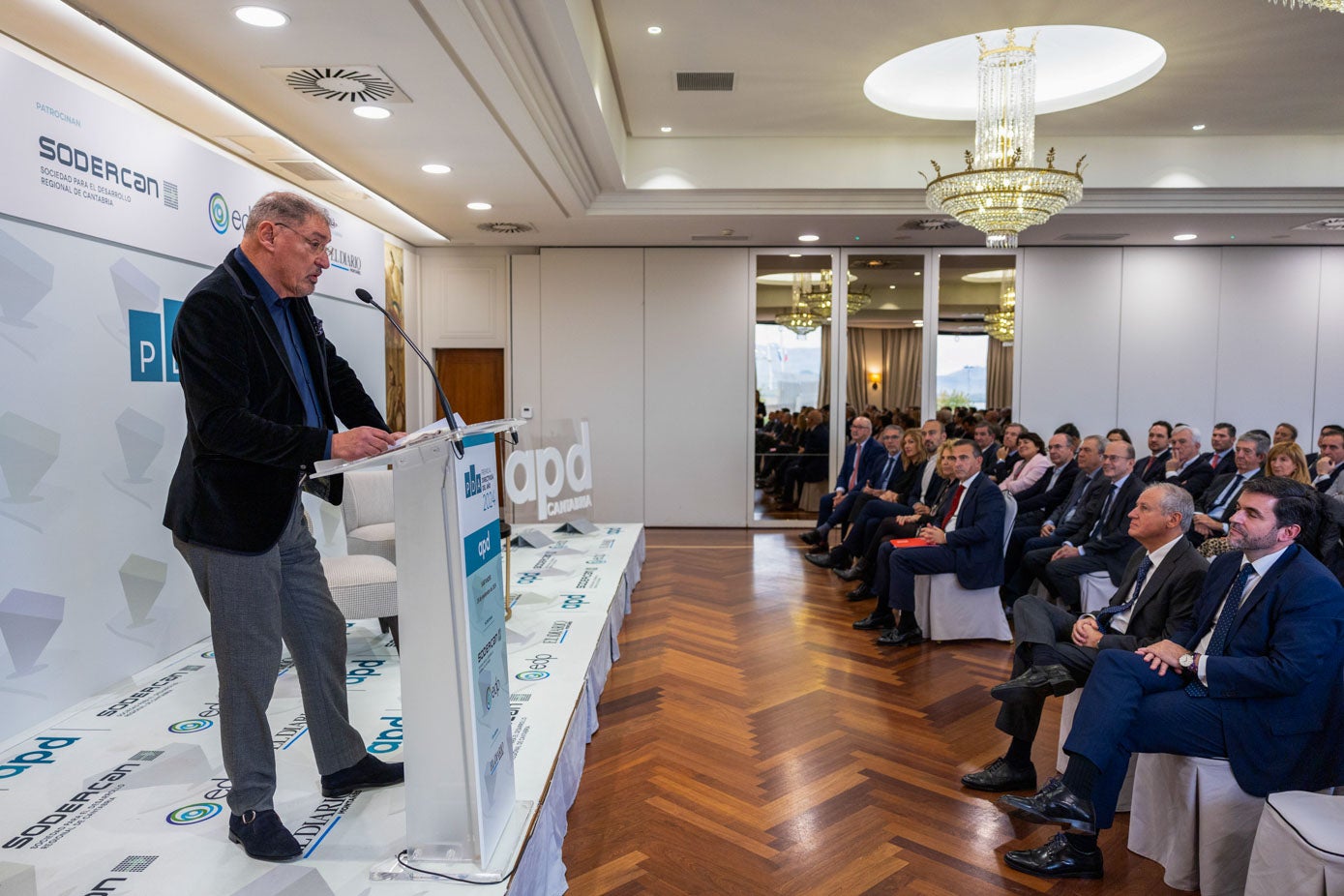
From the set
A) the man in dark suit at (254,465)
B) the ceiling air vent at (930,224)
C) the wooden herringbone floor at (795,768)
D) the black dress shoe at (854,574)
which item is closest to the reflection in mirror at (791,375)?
the ceiling air vent at (930,224)

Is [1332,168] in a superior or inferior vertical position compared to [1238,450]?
superior

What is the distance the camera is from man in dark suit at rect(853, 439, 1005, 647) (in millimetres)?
4984

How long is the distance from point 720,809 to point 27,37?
181 inches

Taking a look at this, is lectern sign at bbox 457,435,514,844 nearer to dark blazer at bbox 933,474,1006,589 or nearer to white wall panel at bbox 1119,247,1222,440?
dark blazer at bbox 933,474,1006,589

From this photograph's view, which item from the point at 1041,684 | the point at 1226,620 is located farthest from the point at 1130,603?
the point at 1226,620

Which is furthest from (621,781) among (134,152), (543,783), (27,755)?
(134,152)

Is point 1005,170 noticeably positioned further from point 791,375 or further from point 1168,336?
point 1168,336

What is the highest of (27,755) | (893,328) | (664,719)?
(893,328)

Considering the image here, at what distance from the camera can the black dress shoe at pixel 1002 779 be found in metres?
3.18

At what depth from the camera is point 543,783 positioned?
2.53m

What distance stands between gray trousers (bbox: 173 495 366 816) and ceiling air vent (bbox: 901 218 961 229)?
6874mm

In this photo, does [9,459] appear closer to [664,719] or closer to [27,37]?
[27,37]

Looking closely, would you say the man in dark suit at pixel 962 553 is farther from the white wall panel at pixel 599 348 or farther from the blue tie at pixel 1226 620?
the white wall panel at pixel 599 348

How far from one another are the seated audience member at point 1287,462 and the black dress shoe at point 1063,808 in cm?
274
